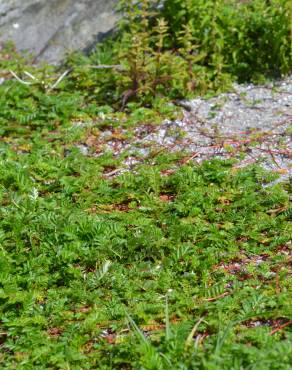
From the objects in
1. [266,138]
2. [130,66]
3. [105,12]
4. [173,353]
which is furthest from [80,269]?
[105,12]

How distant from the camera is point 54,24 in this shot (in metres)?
8.12

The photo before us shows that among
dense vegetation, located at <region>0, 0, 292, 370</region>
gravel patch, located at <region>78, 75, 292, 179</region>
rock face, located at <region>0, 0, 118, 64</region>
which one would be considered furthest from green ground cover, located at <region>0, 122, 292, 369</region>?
rock face, located at <region>0, 0, 118, 64</region>

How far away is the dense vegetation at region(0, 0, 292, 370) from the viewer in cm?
363

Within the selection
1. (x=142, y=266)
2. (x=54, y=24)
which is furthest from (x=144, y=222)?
(x=54, y=24)

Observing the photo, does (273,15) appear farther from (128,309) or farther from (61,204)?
(128,309)

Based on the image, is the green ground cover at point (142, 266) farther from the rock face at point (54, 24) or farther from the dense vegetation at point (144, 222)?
the rock face at point (54, 24)

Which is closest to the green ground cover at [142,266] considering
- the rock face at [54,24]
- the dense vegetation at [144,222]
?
the dense vegetation at [144,222]

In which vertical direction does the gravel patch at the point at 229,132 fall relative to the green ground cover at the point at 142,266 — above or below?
below

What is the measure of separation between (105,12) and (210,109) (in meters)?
2.21

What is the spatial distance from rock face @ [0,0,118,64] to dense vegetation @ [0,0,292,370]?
2.45 feet

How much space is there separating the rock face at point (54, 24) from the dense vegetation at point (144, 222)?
2.45 ft

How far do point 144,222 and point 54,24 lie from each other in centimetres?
422

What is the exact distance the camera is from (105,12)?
308 inches

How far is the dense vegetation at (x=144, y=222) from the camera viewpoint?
363 centimetres
